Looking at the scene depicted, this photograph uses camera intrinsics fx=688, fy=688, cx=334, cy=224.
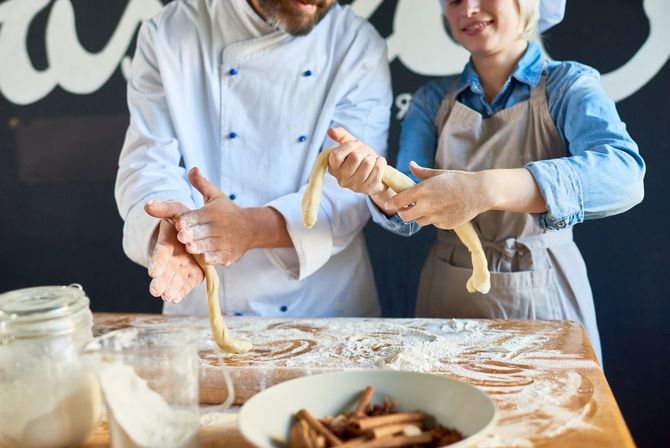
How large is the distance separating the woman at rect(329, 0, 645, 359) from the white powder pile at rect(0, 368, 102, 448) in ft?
1.97

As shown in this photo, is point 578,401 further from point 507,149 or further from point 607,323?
point 607,323

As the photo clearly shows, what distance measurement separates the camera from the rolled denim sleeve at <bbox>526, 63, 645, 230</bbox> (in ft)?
4.24

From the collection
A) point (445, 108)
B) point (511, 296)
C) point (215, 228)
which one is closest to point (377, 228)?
point (445, 108)

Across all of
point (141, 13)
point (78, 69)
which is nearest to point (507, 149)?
point (141, 13)

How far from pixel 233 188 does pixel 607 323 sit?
1.42 meters

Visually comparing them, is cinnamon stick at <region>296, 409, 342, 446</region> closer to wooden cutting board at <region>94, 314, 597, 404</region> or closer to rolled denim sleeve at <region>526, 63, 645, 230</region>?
wooden cutting board at <region>94, 314, 597, 404</region>

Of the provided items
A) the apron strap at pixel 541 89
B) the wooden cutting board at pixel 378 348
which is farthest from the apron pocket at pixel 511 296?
the apron strap at pixel 541 89

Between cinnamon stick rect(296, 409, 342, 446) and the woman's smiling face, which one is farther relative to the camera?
the woman's smiling face

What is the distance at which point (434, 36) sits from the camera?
7.75ft

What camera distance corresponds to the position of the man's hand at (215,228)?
4.33ft

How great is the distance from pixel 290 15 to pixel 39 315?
1.00 metres

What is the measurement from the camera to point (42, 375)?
2.73ft

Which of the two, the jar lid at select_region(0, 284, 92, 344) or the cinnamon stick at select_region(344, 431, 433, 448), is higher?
the jar lid at select_region(0, 284, 92, 344)

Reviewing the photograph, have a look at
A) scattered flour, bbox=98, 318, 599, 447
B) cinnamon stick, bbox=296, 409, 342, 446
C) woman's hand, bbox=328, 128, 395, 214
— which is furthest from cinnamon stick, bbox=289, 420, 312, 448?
woman's hand, bbox=328, 128, 395, 214
